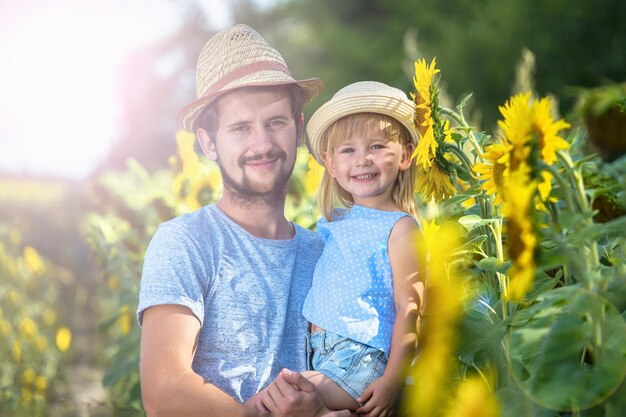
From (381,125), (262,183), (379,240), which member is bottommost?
(379,240)

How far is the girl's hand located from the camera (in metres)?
1.86

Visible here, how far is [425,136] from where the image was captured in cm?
179

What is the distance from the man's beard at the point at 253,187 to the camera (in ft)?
7.14

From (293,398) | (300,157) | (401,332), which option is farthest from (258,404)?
(300,157)

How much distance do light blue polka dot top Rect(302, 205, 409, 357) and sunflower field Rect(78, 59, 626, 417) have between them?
10 centimetres

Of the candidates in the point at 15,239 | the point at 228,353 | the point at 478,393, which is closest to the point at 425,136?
the point at 478,393

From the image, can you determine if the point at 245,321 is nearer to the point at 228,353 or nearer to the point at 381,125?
the point at 228,353

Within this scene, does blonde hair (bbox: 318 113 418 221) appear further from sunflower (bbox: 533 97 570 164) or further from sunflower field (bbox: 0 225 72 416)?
sunflower field (bbox: 0 225 72 416)

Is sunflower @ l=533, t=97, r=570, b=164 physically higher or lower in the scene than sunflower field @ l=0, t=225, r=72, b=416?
higher

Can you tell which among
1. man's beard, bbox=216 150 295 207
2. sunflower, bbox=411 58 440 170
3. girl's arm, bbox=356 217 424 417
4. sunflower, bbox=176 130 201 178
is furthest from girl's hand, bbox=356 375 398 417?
sunflower, bbox=176 130 201 178

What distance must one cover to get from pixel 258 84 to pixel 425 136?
22.2 inches

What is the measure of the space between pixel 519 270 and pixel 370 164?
32.0 inches

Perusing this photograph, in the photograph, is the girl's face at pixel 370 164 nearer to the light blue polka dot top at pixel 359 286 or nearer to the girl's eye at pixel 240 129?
the light blue polka dot top at pixel 359 286

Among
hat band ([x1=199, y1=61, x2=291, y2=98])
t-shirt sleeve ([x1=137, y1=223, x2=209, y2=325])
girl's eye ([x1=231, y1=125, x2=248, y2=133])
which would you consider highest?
hat band ([x1=199, y1=61, x2=291, y2=98])
